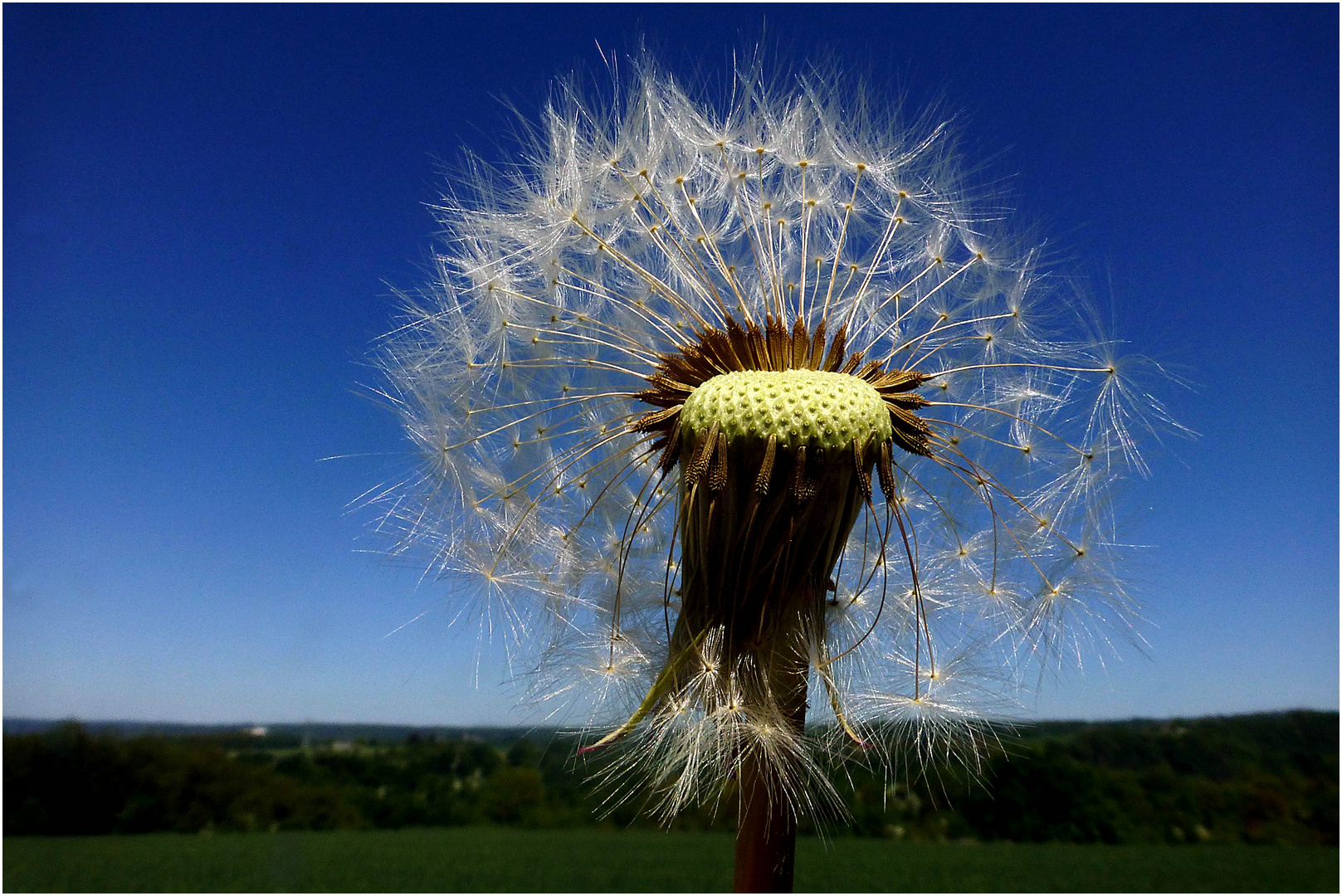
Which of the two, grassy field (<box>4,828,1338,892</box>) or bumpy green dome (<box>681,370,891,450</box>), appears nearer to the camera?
bumpy green dome (<box>681,370,891,450</box>)

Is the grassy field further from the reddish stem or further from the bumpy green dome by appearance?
the bumpy green dome

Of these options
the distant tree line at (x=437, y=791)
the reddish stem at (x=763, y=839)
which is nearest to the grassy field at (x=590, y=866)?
the distant tree line at (x=437, y=791)

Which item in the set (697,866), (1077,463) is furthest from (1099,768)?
(1077,463)

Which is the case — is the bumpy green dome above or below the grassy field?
above

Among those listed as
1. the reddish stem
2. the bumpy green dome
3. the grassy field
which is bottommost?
the grassy field

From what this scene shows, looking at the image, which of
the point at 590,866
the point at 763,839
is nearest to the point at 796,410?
the point at 763,839

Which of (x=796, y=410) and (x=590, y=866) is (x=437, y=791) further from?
(x=796, y=410)

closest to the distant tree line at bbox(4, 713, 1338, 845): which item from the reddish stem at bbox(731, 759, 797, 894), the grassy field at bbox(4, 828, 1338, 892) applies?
the grassy field at bbox(4, 828, 1338, 892)
